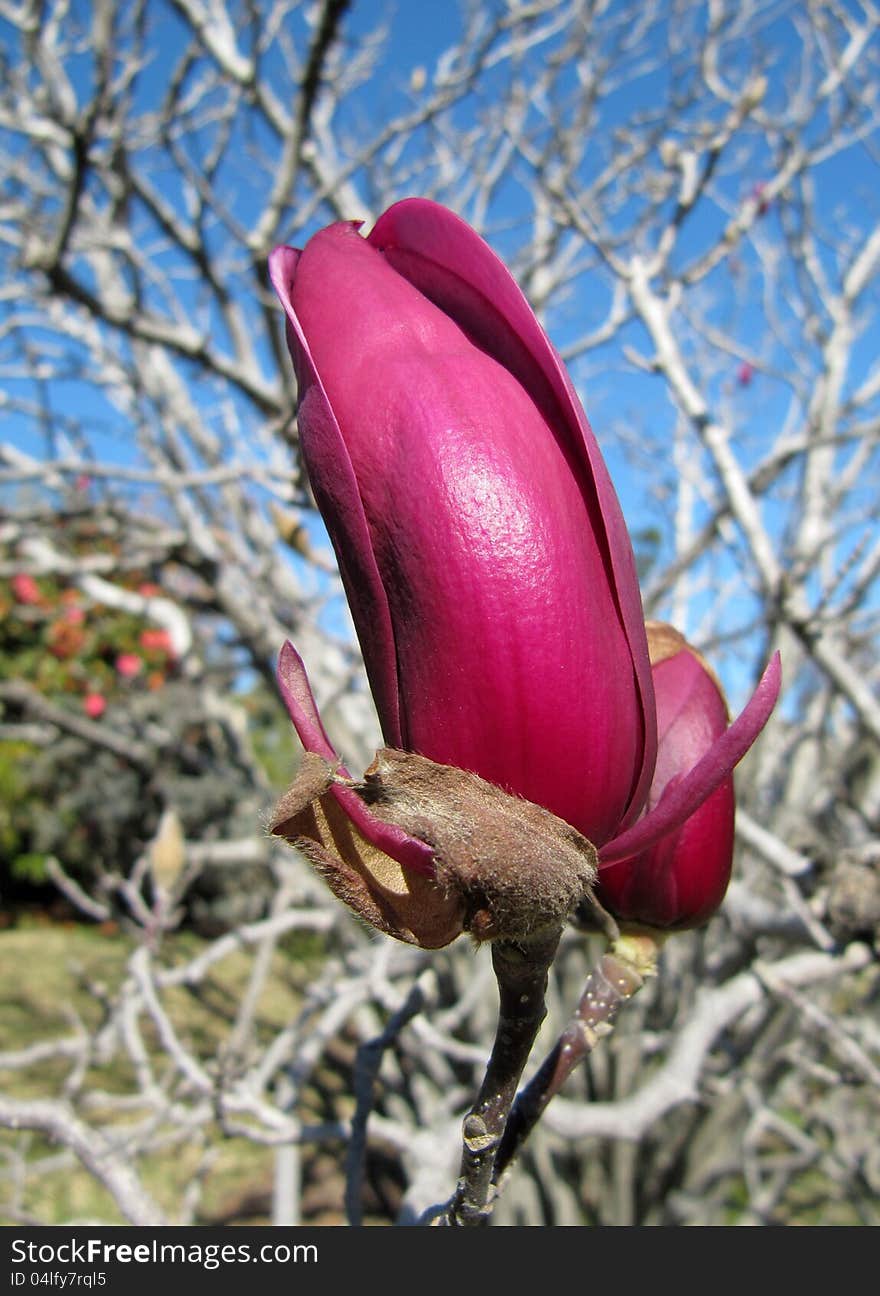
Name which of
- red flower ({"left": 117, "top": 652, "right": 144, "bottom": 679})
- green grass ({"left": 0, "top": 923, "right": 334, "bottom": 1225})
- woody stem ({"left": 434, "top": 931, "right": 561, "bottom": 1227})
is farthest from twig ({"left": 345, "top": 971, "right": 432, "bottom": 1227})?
red flower ({"left": 117, "top": 652, "right": 144, "bottom": 679})

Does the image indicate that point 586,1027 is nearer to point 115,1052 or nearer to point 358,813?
point 358,813

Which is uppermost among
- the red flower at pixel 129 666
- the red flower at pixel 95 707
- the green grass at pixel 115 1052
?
the red flower at pixel 129 666

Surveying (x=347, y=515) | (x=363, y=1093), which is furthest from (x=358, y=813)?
(x=363, y=1093)

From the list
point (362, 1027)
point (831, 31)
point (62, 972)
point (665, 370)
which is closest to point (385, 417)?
point (665, 370)

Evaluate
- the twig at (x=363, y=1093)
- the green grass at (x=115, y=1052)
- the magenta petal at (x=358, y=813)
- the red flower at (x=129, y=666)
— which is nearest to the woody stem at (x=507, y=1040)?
the magenta petal at (x=358, y=813)

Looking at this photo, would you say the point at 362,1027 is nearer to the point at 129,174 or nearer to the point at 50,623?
the point at 129,174

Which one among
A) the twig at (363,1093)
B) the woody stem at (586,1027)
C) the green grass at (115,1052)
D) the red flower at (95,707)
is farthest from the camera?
the red flower at (95,707)

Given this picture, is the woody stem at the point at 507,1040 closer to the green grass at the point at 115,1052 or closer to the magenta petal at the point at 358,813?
the magenta petal at the point at 358,813

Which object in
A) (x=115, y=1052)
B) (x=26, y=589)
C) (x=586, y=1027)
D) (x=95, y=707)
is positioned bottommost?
(x=115, y=1052)
